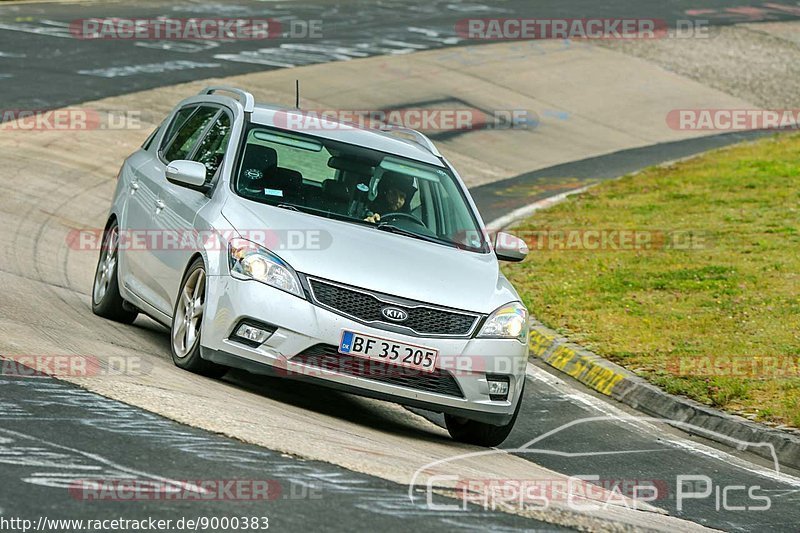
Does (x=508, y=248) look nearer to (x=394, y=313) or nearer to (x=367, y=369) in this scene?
(x=394, y=313)

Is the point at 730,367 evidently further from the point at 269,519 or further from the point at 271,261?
the point at 269,519

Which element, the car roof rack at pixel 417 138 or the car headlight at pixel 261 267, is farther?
the car roof rack at pixel 417 138

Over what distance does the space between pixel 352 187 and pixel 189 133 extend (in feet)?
5.70

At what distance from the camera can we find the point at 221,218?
879 cm

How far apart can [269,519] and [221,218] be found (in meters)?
3.37

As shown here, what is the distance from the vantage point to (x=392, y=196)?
949cm

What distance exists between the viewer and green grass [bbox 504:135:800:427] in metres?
11.5

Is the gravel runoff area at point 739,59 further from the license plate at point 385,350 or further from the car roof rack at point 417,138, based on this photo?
the license plate at point 385,350

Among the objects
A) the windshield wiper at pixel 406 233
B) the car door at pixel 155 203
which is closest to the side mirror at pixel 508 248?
the windshield wiper at pixel 406 233

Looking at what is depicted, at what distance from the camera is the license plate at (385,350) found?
8070 mm

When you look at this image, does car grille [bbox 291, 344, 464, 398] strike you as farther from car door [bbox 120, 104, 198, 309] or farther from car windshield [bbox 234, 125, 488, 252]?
car door [bbox 120, 104, 198, 309]

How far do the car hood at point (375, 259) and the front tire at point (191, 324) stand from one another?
0.44 meters

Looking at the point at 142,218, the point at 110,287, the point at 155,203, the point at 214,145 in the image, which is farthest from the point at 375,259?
the point at 110,287

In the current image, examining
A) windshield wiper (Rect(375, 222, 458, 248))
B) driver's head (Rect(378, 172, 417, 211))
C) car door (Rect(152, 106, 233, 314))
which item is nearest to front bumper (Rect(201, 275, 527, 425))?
car door (Rect(152, 106, 233, 314))
